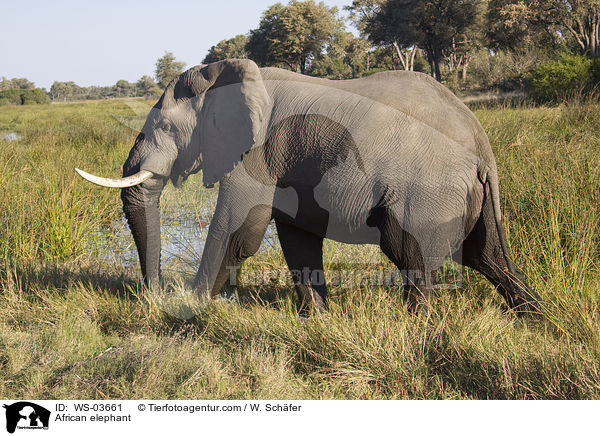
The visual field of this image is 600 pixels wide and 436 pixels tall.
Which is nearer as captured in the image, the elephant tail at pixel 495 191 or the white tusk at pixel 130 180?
the elephant tail at pixel 495 191

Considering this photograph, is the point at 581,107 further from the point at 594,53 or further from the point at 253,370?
the point at 594,53

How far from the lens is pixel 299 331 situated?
296 cm

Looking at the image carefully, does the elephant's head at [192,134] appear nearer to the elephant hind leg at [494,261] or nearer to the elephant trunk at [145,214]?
the elephant trunk at [145,214]

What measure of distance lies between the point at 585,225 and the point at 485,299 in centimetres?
102

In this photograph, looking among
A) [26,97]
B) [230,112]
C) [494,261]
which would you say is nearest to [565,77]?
[494,261]

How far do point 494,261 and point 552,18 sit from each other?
82.9 feet

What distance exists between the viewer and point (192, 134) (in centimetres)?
329

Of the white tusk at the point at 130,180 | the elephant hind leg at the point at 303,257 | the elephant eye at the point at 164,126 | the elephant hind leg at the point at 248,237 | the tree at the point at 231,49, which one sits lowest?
the elephant hind leg at the point at 303,257

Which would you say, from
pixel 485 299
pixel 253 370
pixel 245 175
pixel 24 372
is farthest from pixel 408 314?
pixel 24 372

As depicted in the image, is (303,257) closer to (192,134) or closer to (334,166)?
(334,166)

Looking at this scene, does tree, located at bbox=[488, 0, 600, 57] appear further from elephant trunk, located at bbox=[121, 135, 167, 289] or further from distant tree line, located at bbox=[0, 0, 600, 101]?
elephant trunk, located at bbox=[121, 135, 167, 289]

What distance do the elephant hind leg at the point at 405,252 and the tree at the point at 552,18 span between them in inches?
902
